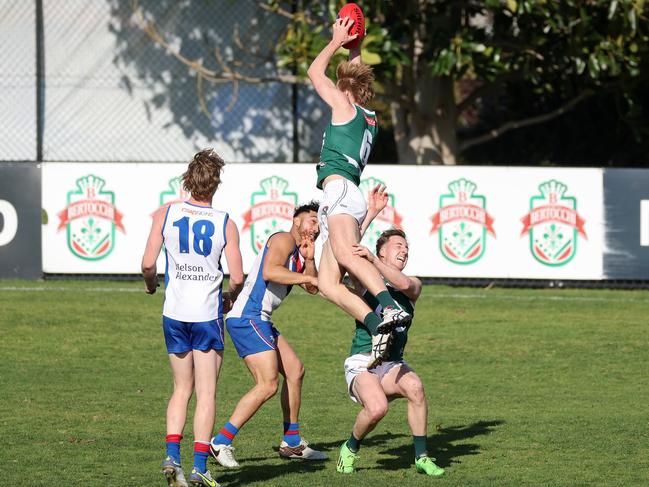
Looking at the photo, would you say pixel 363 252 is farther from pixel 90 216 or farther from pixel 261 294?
pixel 90 216

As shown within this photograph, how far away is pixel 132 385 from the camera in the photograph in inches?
496

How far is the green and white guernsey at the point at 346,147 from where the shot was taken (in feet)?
28.1

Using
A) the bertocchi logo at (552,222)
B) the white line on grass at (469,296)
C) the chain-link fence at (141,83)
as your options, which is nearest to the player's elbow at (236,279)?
the white line on grass at (469,296)

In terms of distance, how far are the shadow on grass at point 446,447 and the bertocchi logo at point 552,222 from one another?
7760 mm

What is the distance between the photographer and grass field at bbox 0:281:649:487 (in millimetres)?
8789

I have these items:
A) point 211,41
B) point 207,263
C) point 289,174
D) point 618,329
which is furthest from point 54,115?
point 207,263

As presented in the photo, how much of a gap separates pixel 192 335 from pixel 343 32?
2448mm

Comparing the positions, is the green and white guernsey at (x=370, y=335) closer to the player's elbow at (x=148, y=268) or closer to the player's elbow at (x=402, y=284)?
the player's elbow at (x=402, y=284)

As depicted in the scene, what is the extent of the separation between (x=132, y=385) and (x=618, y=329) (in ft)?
21.9

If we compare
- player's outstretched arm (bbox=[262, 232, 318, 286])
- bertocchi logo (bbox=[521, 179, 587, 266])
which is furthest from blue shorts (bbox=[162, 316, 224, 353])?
bertocchi logo (bbox=[521, 179, 587, 266])

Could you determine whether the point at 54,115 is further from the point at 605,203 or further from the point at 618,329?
the point at 618,329

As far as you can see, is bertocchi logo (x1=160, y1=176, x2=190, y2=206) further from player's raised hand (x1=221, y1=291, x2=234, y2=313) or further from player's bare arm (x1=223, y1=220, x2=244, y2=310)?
player's bare arm (x1=223, y1=220, x2=244, y2=310)

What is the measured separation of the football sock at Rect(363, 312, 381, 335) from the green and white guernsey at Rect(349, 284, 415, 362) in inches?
6.4

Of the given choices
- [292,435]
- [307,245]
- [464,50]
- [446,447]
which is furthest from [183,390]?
[464,50]
